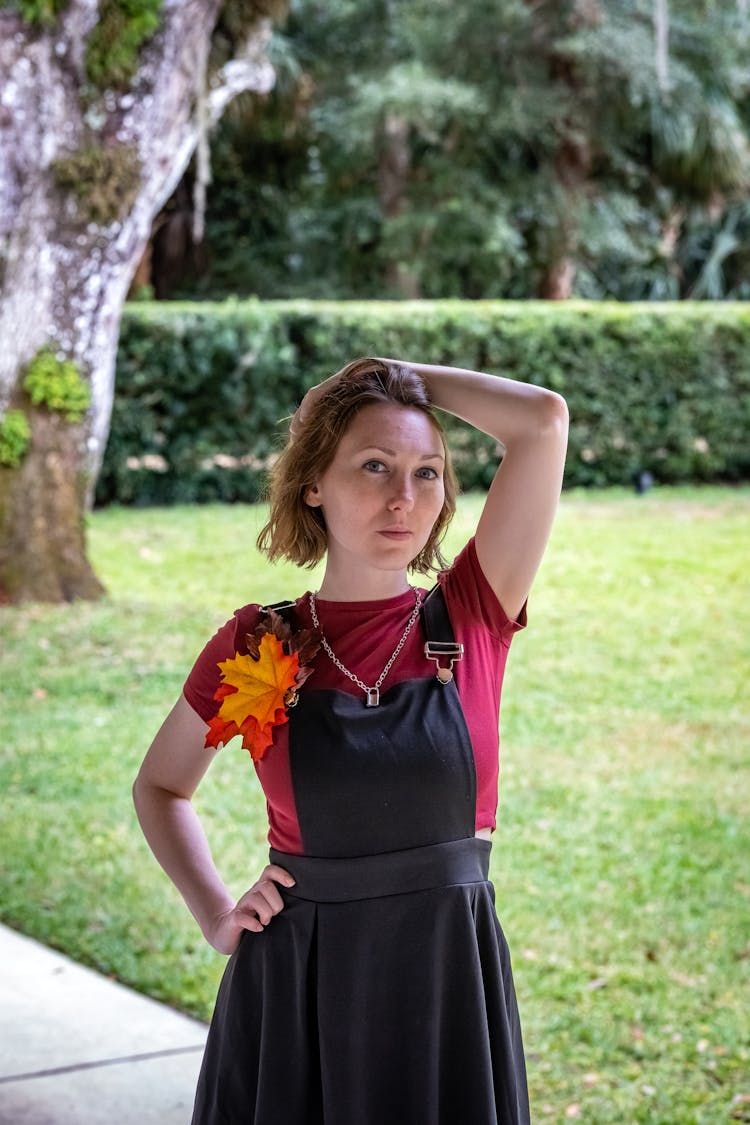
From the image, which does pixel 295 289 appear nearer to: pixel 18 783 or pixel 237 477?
pixel 237 477

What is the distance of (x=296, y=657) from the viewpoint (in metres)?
1.68

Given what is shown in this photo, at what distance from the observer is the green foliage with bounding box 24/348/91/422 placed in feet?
24.5

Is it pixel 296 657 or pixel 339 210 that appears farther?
pixel 339 210

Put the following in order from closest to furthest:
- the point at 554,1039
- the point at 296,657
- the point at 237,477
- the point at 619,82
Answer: the point at 296,657 → the point at 554,1039 → the point at 237,477 → the point at 619,82

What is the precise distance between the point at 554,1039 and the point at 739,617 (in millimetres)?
5129

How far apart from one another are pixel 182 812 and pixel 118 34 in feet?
19.6

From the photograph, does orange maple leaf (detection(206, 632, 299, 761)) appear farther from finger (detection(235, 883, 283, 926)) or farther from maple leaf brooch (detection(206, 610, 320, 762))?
finger (detection(235, 883, 283, 926))

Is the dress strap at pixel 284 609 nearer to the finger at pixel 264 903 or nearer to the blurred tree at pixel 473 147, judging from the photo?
the finger at pixel 264 903

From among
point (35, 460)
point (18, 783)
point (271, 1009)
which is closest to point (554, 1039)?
point (271, 1009)

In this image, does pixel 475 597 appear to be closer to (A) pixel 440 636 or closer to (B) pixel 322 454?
(A) pixel 440 636

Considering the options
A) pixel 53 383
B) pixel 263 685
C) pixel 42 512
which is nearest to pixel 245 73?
pixel 53 383

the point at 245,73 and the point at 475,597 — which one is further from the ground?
the point at 245,73

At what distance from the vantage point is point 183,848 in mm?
1825

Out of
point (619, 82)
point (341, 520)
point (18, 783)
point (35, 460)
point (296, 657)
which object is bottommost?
point (18, 783)
